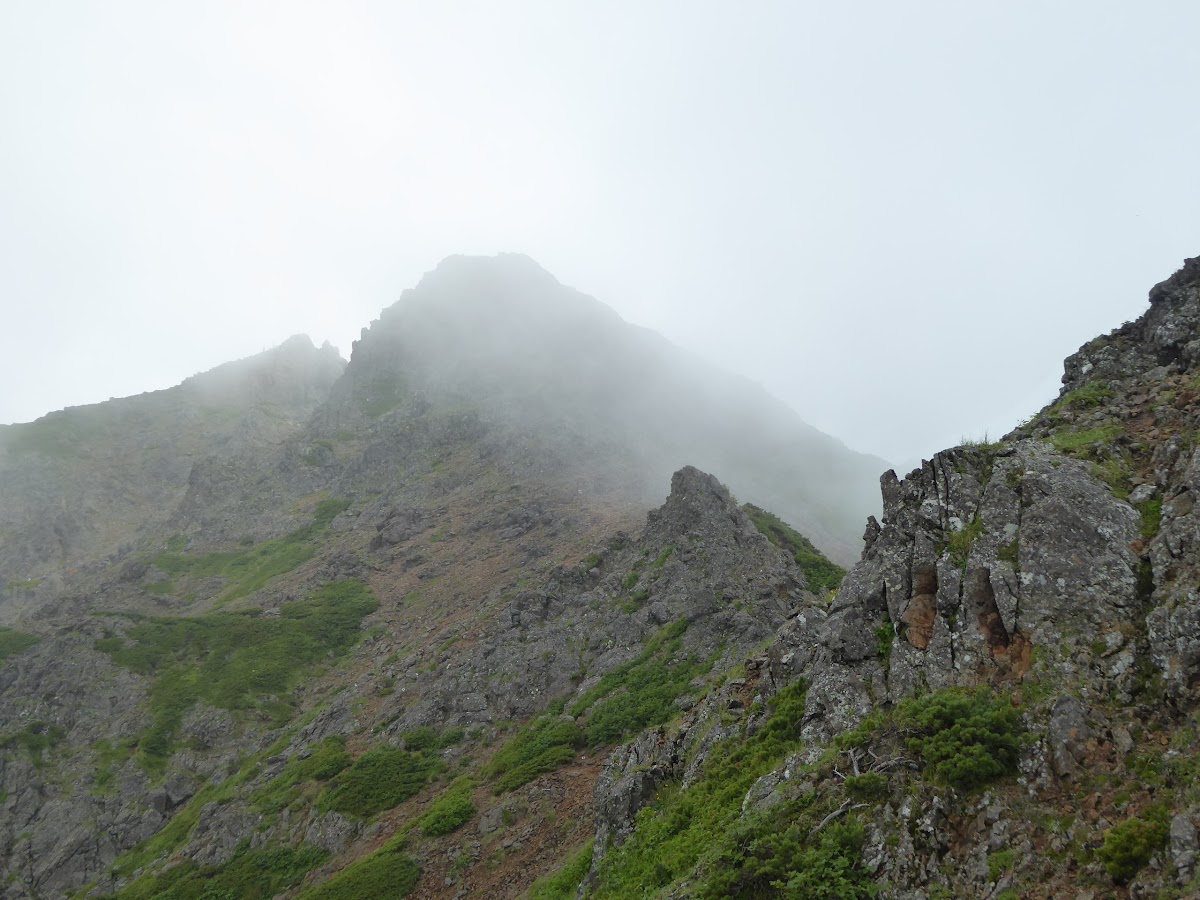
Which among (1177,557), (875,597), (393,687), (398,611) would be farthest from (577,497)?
(1177,557)

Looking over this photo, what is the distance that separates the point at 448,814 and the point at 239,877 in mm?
11075

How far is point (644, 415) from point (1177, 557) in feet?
366

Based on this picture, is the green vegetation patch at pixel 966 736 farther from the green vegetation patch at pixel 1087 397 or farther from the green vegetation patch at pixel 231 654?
the green vegetation patch at pixel 231 654

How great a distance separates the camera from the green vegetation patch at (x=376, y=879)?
24.7 meters

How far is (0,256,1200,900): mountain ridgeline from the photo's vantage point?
10.4 m

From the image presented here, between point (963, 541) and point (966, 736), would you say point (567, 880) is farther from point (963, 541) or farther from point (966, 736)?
point (963, 541)

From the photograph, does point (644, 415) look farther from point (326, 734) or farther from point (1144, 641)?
point (1144, 641)

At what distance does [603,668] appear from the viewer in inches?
1545

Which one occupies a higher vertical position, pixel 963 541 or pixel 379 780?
pixel 963 541

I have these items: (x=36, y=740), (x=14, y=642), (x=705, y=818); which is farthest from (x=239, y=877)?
(x=14, y=642)

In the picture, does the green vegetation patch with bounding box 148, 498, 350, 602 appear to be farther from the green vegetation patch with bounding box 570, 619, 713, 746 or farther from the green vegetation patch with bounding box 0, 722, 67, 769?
the green vegetation patch with bounding box 570, 619, 713, 746

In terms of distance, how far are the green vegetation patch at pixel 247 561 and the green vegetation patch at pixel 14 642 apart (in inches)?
685

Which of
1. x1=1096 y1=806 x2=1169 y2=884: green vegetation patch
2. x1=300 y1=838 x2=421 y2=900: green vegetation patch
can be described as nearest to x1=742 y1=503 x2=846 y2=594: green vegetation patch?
x1=300 y1=838 x2=421 y2=900: green vegetation patch

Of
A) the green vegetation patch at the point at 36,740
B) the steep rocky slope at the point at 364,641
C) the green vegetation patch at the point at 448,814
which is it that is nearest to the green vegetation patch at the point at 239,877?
the steep rocky slope at the point at 364,641
